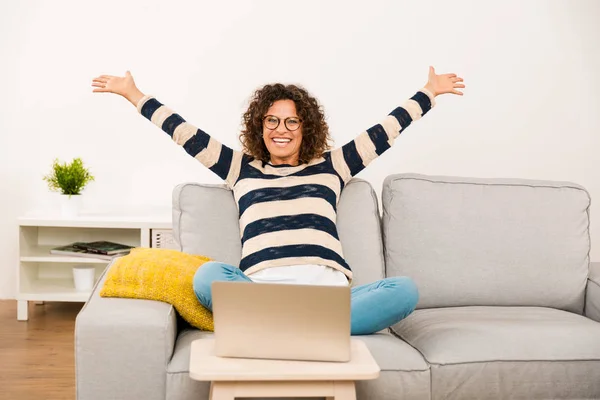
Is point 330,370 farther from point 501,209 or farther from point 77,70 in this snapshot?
point 77,70

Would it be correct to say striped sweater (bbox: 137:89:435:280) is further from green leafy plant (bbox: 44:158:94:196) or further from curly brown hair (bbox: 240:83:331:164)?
green leafy plant (bbox: 44:158:94:196)

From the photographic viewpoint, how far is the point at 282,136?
8.87 ft

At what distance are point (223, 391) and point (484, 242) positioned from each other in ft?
4.47

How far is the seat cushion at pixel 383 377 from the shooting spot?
2.02 meters

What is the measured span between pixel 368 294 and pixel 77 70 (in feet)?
8.60

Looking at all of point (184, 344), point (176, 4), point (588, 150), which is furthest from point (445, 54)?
point (184, 344)

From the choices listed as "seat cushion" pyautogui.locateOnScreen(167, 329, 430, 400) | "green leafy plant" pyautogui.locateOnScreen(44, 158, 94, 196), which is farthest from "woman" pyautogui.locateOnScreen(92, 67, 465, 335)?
"green leafy plant" pyautogui.locateOnScreen(44, 158, 94, 196)

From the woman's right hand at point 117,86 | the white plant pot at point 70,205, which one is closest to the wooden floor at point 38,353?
the white plant pot at point 70,205

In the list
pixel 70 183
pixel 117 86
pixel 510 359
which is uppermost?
pixel 117 86

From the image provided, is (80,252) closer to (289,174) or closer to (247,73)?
(247,73)

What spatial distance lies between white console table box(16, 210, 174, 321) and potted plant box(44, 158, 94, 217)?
0.07 m

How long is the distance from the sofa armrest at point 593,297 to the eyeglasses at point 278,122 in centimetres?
118

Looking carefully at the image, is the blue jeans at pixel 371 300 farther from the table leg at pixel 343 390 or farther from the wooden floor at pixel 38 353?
the wooden floor at pixel 38 353

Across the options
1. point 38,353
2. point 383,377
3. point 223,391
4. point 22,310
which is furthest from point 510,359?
point 22,310
